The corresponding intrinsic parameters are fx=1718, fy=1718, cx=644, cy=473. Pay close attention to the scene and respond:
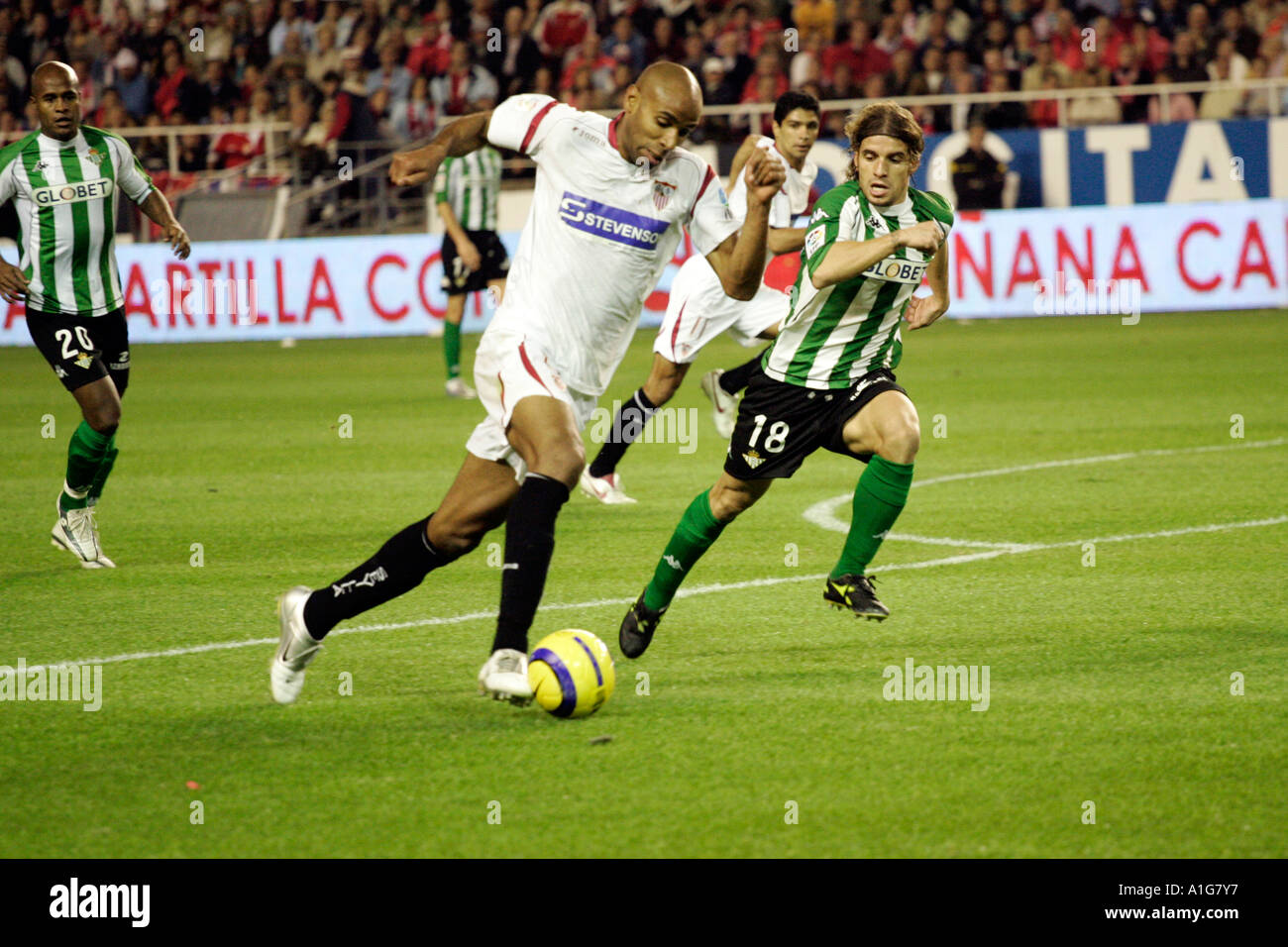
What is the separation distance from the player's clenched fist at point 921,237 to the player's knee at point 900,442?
23.3 inches

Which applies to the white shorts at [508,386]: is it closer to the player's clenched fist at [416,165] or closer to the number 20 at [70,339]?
the player's clenched fist at [416,165]

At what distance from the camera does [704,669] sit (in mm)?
5273

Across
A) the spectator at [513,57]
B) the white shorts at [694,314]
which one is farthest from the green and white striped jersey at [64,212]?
the spectator at [513,57]

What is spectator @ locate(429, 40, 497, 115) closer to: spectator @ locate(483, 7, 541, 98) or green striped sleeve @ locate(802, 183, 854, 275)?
spectator @ locate(483, 7, 541, 98)

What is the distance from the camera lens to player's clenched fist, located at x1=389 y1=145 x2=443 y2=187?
4676mm

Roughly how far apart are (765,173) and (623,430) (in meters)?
4.20

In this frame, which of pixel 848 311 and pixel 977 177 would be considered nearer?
pixel 848 311

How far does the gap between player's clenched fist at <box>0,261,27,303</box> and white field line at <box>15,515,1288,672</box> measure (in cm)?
246

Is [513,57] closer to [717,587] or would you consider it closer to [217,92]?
[217,92]

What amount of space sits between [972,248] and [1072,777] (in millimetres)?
14792

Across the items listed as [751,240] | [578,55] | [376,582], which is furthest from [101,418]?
[578,55]

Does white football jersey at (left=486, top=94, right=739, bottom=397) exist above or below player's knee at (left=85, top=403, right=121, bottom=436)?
above

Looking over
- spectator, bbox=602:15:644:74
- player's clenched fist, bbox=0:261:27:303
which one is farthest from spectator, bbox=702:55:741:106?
player's clenched fist, bbox=0:261:27:303

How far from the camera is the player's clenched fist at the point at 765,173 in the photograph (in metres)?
4.47
